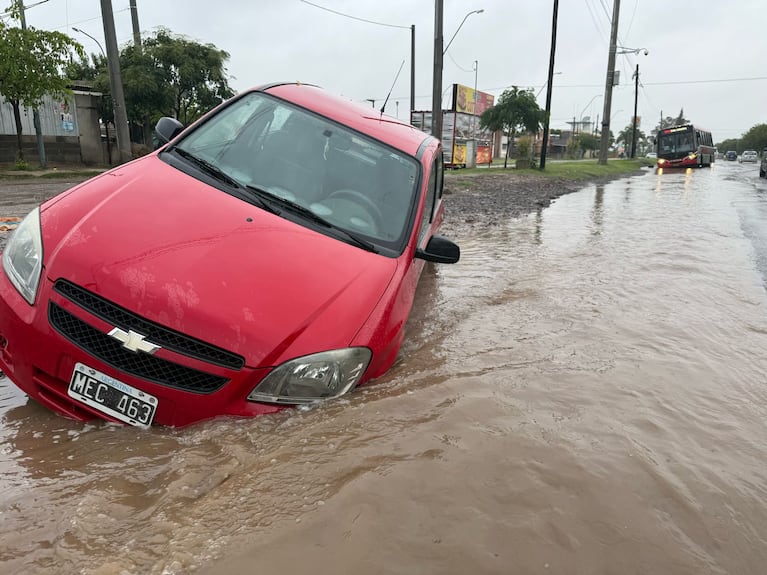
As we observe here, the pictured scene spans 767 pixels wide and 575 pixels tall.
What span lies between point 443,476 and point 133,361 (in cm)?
129

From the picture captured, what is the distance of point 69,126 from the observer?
2398 cm

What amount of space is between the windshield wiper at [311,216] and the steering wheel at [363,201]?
0.79 feet

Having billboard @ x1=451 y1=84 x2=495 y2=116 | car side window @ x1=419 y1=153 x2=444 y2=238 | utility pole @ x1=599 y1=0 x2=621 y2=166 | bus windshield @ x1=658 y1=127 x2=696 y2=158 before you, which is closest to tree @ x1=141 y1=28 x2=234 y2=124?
billboard @ x1=451 y1=84 x2=495 y2=116

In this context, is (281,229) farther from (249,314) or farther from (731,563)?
(731,563)

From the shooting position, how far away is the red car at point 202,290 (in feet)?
7.13

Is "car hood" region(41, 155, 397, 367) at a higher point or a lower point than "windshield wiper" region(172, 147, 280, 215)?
lower

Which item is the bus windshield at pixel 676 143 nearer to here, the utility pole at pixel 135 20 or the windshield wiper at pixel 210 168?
the utility pole at pixel 135 20

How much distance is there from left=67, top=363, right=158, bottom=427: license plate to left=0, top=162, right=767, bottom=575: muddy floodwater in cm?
9

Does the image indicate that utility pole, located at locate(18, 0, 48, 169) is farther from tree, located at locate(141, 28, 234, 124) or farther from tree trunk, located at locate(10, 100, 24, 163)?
tree, located at locate(141, 28, 234, 124)

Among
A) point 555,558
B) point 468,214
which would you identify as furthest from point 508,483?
point 468,214

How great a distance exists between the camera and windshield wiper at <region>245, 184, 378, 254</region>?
294 cm

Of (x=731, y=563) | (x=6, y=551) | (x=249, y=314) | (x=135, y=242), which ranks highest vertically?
(x=135, y=242)

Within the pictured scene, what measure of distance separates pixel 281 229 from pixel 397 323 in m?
0.75

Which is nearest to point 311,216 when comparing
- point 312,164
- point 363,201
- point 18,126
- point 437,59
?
point 363,201
